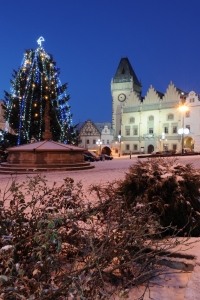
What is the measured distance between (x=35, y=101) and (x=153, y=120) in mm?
35465

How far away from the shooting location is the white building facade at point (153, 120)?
5481cm

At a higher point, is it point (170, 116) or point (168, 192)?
point (170, 116)

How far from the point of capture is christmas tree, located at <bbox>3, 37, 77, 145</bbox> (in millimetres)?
28469

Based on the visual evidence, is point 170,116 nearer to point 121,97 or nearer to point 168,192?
point 121,97

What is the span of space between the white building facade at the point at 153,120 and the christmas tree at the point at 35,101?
29.5 metres

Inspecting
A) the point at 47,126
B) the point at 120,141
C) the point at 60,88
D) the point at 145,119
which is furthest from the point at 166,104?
the point at 47,126

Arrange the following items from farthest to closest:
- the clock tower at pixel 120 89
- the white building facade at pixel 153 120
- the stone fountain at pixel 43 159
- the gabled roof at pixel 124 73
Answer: the gabled roof at pixel 124 73, the clock tower at pixel 120 89, the white building facade at pixel 153 120, the stone fountain at pixel 43 159

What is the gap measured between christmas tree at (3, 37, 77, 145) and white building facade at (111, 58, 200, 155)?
2952cm

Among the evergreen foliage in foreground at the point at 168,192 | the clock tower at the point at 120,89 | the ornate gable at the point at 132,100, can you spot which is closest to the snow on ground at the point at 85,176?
the evergreen foliage in foreground at the point at 168,192

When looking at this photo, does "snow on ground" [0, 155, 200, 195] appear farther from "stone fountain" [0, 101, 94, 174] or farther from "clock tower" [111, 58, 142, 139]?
"clock tower" [111, 58, 142, 139]

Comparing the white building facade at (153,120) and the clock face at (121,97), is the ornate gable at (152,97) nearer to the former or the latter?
A: the white building facade at (153,120)

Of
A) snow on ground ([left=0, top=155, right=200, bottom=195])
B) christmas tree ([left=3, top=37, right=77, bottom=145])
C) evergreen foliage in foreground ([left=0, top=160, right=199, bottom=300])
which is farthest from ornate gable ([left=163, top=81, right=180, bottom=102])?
evergreen foliage in foreground ([left=0, top=160, right=199, bottom=300])

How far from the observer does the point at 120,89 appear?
68812 mm

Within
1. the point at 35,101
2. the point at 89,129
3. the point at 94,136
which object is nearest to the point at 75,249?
the point at 35,101
